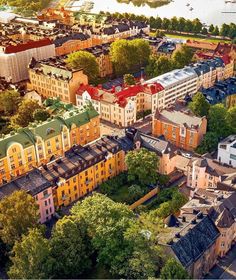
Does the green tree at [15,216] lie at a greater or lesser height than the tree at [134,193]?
greater

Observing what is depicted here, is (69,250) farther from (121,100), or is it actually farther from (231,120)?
(121,100)

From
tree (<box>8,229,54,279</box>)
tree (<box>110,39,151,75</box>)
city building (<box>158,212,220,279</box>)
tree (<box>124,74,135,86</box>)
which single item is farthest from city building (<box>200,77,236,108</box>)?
tree (<box>8,229,54,279</box>)

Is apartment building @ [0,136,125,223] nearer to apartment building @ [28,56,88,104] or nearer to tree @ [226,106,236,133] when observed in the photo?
tree @ [226,106,236,133]

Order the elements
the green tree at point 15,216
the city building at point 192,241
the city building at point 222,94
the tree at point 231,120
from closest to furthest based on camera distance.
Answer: the city building at point 192,241, the green tree at point 15,216, the tree at point 231,120, the city building at point 222,94

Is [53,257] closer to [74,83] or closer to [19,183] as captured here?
[19,183]

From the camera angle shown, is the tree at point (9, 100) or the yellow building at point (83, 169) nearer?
the yellow building at point (83, 169)

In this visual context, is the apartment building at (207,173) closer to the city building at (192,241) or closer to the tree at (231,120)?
the city building at (192,241)

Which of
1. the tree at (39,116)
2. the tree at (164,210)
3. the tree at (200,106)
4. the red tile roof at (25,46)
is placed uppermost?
the red tile roof at (25,46)

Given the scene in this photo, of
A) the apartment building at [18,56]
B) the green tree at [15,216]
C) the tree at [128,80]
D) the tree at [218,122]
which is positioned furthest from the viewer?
the apartment building at [18,56]

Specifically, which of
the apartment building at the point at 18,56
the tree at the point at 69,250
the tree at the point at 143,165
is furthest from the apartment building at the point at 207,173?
the apartment building at the point at 18,56
